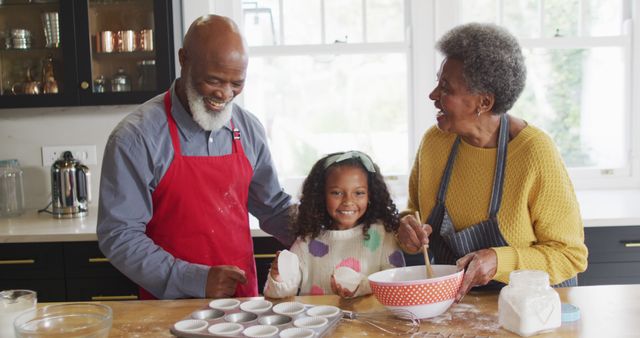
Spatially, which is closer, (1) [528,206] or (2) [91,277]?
(1) [528,206]

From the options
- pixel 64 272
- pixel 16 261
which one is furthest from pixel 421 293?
pixel 16 261

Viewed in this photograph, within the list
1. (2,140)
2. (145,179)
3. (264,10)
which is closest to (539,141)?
(145,179)

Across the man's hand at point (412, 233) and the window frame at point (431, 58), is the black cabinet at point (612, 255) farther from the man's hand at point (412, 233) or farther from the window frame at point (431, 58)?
the man's hand at point (412, 233)

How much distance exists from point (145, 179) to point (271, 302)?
532mm

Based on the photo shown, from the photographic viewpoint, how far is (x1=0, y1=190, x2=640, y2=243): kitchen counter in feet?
9.04

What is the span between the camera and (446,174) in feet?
6.17

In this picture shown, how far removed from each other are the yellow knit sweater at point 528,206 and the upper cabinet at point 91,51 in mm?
1734

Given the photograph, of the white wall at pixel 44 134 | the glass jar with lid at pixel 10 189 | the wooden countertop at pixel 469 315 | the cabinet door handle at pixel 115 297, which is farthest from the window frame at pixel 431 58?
the wooden countertop at pixel 469 315

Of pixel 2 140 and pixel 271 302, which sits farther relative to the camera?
pixel 2 140

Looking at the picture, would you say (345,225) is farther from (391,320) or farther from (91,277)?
(91,277)

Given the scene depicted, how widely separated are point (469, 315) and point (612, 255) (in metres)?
1.49

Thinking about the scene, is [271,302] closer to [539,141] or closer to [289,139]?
[539,141]

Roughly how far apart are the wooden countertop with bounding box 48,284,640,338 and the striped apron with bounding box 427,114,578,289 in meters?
0.13

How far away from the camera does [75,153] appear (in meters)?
3.42
